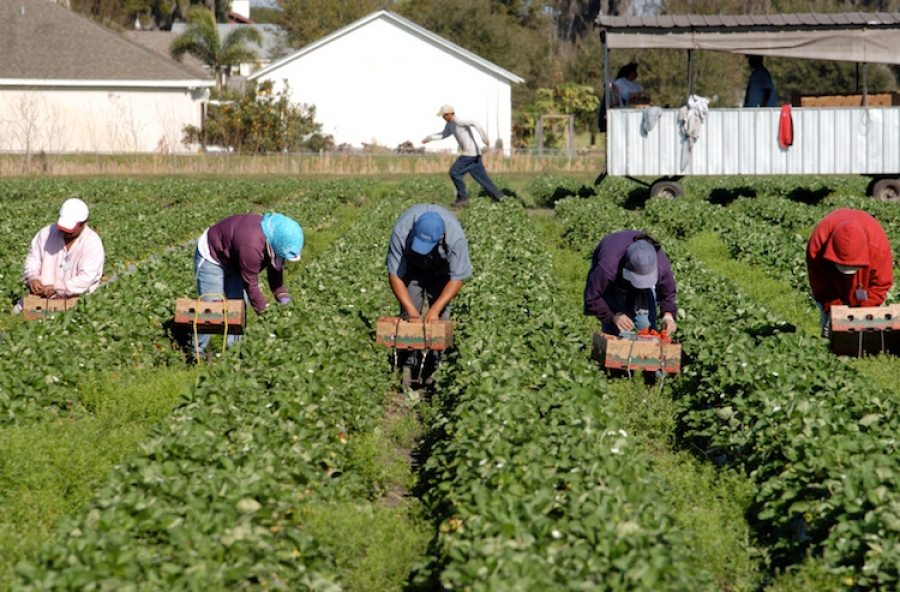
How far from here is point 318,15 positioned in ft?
216

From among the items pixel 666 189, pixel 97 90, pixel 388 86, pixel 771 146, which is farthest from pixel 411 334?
pixel 388 86

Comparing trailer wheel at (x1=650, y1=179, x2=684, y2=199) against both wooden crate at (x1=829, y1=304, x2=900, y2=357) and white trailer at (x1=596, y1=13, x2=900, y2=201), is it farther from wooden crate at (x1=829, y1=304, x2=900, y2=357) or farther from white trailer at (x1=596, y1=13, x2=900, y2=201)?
wooden crate at (x1=829, y1=304, x2=900, y2=357)

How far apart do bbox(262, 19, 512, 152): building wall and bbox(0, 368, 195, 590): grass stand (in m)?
39.1

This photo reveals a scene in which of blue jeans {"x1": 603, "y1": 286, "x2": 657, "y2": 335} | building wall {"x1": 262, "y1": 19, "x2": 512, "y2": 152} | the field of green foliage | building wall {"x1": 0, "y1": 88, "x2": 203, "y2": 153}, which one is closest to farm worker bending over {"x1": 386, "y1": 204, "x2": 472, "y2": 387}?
the field of green foliage

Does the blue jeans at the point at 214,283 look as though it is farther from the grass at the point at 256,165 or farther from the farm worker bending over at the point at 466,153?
the grass at the point at 256,165

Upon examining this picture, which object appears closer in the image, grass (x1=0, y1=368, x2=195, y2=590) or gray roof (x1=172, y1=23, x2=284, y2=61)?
grass (x1=0, y1=368, x2=195, y2=590)

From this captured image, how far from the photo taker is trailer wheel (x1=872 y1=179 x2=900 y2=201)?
20625 mm

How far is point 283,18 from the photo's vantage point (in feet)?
221

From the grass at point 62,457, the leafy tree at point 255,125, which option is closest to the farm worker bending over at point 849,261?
the grass at point 62,457

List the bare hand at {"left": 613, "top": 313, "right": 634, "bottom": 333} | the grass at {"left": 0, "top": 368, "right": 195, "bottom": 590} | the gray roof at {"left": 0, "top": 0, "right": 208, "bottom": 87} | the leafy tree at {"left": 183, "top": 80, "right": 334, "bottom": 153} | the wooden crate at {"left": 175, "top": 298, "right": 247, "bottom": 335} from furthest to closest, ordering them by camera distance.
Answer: the gray roof at {"left": 0, "top": 0, "right": 208, "bottom": 87}
the leafy tree at {"left": 183, "top": 80, "right": 334, "bottom": 153}
the wooden crate at {"left": 175, "top": 298, "right": 247, "bottom": 335}
the bare hand at {"left": 613, "top": 313, "right": 634, "bottom": 333}
the grass at {"left": 0, "top": 368, "right": 195, "bottom": 590}

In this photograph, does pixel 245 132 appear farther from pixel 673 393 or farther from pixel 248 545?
pixel 248 545

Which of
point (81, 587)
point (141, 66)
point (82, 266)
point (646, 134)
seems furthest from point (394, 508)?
point (141, 66)

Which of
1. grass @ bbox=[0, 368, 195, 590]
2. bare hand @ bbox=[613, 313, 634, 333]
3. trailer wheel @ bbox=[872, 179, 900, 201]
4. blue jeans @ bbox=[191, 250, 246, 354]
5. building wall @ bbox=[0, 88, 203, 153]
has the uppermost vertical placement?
building wall @ bbox=[0, 88, 203, 153]

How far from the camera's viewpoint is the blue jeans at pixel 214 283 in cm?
909
